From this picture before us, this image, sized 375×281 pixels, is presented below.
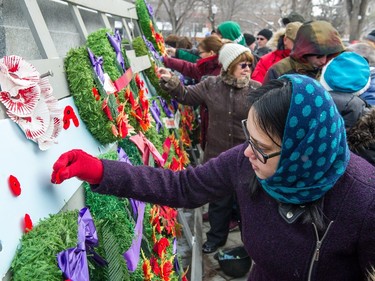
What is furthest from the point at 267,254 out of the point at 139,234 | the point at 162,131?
the point at 162,131

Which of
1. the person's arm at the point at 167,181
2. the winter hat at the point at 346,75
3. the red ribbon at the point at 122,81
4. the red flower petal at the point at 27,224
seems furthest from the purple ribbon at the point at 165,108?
the red flower petal at the point at 27,224

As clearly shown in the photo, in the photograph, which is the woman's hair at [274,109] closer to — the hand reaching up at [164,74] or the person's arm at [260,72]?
the hand reaching up at [164,74]

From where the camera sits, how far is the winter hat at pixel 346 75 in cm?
251

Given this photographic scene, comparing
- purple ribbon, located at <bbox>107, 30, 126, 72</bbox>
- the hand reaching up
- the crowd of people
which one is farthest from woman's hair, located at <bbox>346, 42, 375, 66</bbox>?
purple ribbon, located at <bbox>107, 30, 126, 72</bbox>

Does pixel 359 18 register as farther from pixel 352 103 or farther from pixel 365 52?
pixel 352 103

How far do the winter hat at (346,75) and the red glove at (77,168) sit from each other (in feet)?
5.29

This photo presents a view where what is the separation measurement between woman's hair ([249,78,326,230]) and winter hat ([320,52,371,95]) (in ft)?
4.11

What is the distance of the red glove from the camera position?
1327mm

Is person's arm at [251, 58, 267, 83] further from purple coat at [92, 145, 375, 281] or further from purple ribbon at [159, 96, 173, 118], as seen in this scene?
purple coat at [92, 145, 375, 281]

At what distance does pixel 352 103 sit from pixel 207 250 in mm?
2010

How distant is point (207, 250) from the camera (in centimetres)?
385

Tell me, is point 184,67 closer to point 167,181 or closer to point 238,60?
point 238,60

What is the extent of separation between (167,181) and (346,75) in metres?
1.40

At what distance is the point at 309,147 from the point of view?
1.31 m
